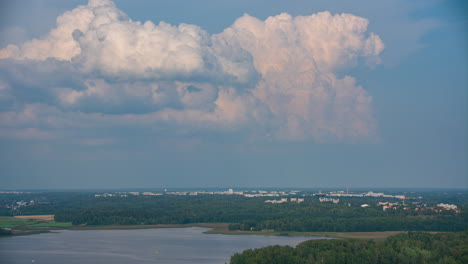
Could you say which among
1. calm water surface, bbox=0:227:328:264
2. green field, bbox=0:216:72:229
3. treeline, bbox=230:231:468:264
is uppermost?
treeline, bbox=230:231:468:264

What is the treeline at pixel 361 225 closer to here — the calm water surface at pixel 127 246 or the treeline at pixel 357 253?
the calm water surface at pixel 127 246

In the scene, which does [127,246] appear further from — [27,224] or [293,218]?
[293,218]

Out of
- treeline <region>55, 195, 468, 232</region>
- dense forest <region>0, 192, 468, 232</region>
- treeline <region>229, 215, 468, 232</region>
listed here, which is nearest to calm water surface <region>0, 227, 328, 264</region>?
treeline <region>229, 215, 468, 232</region>

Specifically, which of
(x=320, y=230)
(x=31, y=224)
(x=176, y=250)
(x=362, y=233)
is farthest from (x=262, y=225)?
(x=31, y=224)

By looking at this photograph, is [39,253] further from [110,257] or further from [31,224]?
[31,224]

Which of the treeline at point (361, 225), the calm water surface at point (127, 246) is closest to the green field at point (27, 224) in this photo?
the calm water surface at point (127, 246)

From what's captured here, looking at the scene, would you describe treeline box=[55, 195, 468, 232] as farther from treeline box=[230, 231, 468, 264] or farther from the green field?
treeline box=[230, 231, 468, 264]

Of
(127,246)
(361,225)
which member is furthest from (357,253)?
(361,225)
